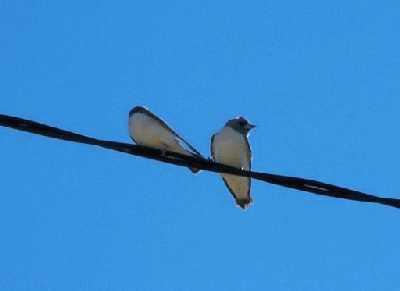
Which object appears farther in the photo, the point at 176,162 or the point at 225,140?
the point at 225,140

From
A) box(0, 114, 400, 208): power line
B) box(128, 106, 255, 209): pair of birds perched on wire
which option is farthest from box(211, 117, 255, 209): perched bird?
box(0, 114, 400, 208): power line

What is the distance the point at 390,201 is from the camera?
436 cm

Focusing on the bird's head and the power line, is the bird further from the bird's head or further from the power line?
the power line

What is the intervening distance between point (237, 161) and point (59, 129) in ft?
18.4

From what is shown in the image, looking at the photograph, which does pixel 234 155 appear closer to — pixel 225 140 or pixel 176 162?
pixel 225 140

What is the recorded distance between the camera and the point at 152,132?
363 inches

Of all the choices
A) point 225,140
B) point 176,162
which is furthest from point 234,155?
point 176,162

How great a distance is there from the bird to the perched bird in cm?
94

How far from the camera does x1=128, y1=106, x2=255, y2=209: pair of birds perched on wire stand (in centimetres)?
922

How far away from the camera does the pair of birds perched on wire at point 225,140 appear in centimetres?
922

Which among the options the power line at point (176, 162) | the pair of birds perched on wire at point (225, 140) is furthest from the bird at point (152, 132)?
the power line at point (176, 162)

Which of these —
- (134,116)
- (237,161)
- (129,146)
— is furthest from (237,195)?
(129,146)

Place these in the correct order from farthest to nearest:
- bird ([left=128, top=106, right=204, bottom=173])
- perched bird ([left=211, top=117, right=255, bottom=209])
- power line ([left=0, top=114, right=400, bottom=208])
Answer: perched bird ([left=211, top=117, right=255, bottom=209]) → bird ([left=128, top=106, right=204, bottom=173]) → power line ([left=0, top=114, right=400, bottom=208])

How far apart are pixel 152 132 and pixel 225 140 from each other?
110cm
